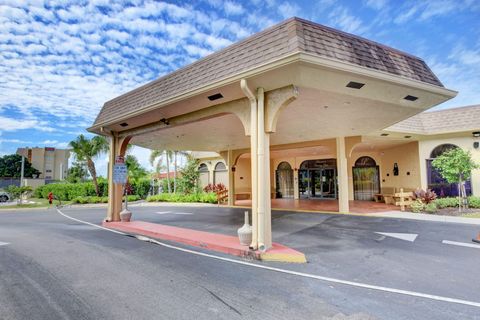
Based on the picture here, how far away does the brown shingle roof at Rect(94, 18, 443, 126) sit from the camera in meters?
4.91

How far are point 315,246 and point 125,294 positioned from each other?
14.5ft

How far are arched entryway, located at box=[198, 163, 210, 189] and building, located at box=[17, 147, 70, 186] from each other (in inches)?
1700

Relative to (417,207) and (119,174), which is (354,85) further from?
(417,207)

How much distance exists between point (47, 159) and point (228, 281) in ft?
217

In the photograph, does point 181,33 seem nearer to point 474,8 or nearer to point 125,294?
point 125,294

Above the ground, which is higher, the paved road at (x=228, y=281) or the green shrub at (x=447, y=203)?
the green shrub at (x=447, y=203)

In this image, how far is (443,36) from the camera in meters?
13.6

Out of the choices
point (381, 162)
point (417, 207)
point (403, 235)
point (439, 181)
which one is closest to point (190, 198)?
point (381, 162)

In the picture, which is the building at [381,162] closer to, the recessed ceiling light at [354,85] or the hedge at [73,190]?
the recessed ceiling light at [354,85]

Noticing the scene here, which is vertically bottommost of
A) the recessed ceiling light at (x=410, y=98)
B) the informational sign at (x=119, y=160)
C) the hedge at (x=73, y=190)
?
the hedge at (x=73, y=190)

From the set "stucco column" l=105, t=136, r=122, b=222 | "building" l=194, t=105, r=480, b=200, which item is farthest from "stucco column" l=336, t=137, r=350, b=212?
"stucco column" l=105, t=136, r=122, b=222

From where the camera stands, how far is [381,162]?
17281mm

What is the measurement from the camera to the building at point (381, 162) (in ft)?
42.3

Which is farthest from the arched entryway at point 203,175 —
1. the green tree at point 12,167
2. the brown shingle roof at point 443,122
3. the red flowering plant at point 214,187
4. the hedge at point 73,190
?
the green tree at point 12,167
